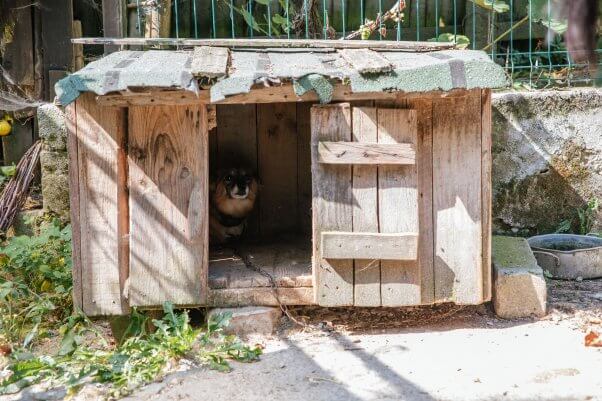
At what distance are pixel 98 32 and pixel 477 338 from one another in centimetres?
451

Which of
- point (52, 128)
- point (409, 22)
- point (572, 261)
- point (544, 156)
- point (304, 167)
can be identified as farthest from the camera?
point (409, 22)

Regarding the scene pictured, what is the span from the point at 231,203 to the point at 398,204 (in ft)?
7.84

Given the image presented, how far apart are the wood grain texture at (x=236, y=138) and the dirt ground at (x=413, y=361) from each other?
1.97m

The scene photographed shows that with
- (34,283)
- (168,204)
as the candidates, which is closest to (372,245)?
(168,204)

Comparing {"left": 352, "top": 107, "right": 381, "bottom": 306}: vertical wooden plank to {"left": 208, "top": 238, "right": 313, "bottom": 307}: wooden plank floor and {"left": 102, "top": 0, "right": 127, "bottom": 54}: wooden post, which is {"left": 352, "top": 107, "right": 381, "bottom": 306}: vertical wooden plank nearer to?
{"left": 208, "top": 238, "right": 313, "bottom": 307}: wooden plank floor

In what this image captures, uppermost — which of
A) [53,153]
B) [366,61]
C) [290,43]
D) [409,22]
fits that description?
[409,22]

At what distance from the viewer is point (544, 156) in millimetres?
6090

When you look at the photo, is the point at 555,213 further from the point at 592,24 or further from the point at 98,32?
the point at 592,24

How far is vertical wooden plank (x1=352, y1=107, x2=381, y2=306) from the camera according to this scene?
14.2 feet

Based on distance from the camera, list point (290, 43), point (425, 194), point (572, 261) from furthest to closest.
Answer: point (572, 261) → point (290, 43) → point (425, 194)

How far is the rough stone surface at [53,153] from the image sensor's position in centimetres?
580

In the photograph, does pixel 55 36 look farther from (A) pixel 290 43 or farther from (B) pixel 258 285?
(B) pixel 258 285

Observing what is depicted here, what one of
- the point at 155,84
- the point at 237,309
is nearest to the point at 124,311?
the point at 237,309

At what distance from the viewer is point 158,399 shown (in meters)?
3.73
